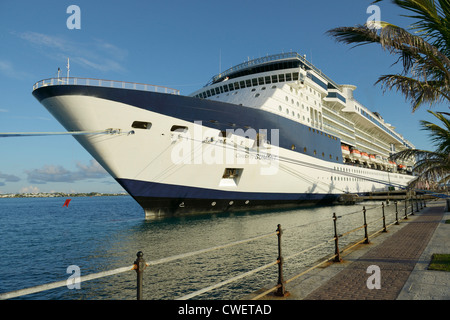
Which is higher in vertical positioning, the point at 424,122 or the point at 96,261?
the point at 424,122

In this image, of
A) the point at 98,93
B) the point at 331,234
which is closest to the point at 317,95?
the point at 331,234

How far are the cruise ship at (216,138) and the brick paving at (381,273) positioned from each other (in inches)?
432

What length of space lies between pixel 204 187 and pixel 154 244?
632 centimetres

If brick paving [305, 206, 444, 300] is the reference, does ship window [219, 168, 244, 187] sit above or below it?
above

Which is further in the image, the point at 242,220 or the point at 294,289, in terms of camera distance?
the point at 242,220

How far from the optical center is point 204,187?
1738 cm

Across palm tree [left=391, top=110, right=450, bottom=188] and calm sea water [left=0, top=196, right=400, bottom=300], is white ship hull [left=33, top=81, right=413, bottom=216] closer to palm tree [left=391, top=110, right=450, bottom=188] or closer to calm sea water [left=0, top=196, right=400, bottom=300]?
calm sea water [left=0, top=196, right=400, bottom=300]

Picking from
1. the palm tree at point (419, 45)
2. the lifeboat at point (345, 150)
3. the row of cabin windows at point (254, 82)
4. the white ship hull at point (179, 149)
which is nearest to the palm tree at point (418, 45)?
the palm tree at point (419, 45)

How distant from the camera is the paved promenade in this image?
Answer: 4066mm

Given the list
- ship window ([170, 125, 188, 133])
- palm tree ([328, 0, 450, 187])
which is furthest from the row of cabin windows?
palm tree ([328, 0, 450, 187])

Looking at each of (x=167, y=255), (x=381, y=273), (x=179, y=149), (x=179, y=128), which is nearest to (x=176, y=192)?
(x=179, y=149)

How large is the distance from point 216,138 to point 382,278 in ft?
41.7
